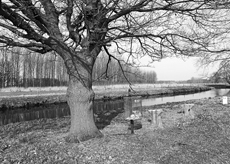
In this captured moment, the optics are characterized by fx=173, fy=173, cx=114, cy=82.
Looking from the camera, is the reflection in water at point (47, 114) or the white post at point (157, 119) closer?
the white post at point (157, 119)

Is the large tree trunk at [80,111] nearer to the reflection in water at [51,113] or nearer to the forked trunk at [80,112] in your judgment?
the forked trunk at [80,112]

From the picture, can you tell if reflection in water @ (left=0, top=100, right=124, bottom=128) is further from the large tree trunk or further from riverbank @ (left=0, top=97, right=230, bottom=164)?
riverbank @ (left=0, top=97, right=230, bottom=164)

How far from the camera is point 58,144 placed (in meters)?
4.29

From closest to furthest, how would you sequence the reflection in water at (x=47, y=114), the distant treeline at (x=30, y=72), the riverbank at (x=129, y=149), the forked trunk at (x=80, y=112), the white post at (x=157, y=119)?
1. the riverbank at (x=129, y=149)
2. the forked trunk at (x=80, y=112)
3. the white post at (x=157, y=119)
4. the reflection in water at (x=47, y=114)
5. the distant treeline at (x=30, y=72)

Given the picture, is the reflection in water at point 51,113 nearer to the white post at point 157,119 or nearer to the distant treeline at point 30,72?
the white post at point 157,119

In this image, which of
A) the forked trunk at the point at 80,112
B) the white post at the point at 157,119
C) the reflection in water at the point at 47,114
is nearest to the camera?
the forked trunk at the point at 80,112

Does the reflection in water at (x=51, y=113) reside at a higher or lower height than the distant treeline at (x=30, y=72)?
lower

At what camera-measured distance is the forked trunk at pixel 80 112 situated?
14.8 ft

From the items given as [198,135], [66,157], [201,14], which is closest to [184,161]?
[198,135]

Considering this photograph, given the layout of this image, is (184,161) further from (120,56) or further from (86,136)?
(120,56)

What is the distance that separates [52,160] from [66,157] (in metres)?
0.27

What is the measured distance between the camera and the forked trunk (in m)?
4.51

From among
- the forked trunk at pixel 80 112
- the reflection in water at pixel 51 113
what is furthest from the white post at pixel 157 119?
the forked trunk at pixel 80 112

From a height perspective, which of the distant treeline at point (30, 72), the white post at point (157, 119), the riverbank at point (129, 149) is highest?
the distant treeline at point (30, 72)
